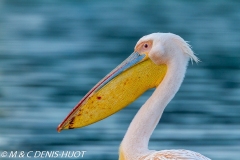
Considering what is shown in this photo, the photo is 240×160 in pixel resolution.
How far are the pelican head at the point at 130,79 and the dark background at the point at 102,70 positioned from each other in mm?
1928

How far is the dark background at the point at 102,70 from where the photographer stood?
7.37 m

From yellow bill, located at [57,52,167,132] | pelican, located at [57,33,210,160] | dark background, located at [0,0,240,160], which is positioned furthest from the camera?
dark background, located at [0,0,240,160]

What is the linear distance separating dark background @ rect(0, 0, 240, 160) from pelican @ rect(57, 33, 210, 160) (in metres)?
1.95

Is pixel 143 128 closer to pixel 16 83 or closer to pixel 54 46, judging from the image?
pixel 16 83

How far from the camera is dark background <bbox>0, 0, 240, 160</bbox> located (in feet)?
24.2

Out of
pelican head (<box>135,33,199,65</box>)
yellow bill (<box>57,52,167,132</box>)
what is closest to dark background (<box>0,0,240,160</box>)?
yellow bill (<box>57,52,167,132</box>)

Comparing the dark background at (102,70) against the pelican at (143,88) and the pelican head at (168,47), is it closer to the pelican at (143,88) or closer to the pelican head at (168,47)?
the pelican at (143,88)

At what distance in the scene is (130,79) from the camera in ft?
16.2

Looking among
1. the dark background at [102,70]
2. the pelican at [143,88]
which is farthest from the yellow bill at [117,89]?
the dark background at [102,70]

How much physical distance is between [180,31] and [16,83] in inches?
130

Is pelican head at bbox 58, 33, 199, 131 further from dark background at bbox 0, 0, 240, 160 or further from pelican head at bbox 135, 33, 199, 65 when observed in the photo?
dark background at bbox 0, 0, 240, 160

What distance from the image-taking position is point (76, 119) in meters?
4.93

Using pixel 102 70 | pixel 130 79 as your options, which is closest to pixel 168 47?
pixel 130 79

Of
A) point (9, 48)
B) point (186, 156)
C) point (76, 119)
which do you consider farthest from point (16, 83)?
point (186, 156)
